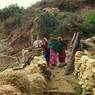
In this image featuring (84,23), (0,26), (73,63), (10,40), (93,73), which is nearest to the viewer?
(93,73)

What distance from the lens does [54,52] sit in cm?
1260

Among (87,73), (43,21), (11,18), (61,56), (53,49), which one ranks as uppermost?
(87,73)

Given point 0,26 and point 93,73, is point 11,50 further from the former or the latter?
point 93,73

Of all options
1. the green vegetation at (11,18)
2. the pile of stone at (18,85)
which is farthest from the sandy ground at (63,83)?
the green vegetation at (11,18)

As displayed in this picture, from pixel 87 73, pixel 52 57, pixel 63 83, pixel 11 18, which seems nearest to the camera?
pixel 87 73

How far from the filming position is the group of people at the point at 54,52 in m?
12.5

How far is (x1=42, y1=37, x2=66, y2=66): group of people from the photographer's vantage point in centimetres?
1248

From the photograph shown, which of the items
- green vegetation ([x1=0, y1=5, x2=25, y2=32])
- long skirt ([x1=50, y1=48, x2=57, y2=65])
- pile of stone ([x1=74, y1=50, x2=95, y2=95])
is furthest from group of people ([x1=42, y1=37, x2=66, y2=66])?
green vegetation ([x1=0, y1=5, x2=25, y2=32])

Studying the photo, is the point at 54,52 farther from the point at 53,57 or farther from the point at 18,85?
the point at 18,85

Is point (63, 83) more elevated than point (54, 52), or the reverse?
point (54, 52)

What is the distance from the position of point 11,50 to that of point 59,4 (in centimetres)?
706

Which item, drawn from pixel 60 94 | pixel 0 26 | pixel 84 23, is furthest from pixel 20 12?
pixel 60 94

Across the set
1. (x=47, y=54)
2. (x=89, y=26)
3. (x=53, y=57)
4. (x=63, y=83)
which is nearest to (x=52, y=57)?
(x=53, y=57)

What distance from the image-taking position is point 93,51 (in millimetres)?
10703
